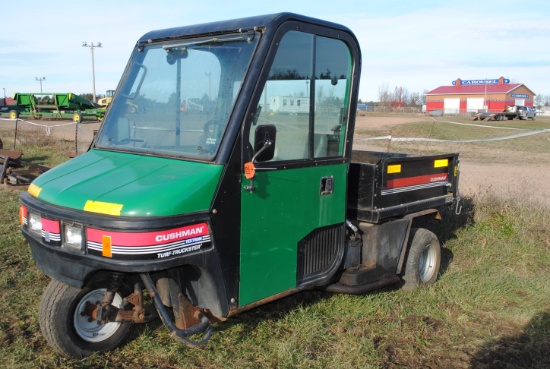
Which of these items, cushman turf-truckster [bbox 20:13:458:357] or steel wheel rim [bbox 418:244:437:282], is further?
steel wheel rim [bbox 418:244:437:282]

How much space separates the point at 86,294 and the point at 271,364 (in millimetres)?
1364

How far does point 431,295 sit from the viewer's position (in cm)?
504

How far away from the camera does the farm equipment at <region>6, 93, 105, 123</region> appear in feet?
104

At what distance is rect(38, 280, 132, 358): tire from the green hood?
652 mm

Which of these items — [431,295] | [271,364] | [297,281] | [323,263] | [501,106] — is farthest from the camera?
[501,106]

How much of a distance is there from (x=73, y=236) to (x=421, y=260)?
3.61 m

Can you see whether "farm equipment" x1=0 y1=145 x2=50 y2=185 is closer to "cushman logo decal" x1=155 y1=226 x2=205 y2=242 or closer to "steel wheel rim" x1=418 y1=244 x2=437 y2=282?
"steel wheel rim" x1=418 y1=244 x2=437 y2=282

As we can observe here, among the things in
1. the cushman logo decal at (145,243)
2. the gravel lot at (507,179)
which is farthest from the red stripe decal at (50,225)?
the gravel lot at (507,179)

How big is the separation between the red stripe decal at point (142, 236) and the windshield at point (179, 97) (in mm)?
541

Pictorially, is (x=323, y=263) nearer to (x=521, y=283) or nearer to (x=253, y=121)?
(x=253, y=121)

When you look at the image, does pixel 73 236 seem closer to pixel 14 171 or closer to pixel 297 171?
pixel 297 171

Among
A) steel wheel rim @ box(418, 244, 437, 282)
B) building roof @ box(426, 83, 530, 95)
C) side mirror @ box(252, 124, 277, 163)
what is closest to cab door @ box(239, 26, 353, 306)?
side mirror @ box(252, 124, 277, 163)

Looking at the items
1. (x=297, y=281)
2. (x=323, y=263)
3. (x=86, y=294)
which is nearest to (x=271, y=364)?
(x=297, y=281)

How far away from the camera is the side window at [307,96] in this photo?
356 cm
